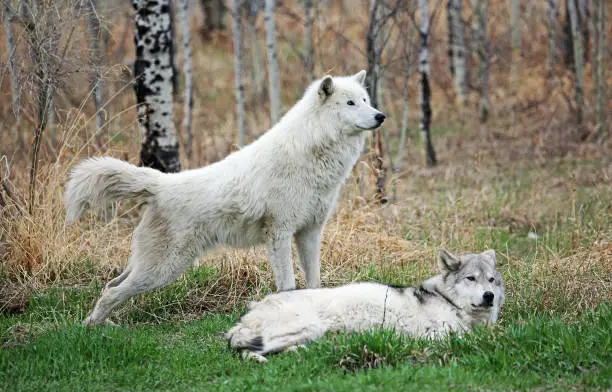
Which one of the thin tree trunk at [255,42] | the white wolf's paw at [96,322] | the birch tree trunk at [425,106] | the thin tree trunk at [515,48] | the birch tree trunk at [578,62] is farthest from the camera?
the thin tree trunk at [515,48]

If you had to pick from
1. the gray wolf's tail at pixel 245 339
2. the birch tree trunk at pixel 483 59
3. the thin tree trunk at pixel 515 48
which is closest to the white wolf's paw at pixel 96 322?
the gray wolf's tail at pixel 245 339

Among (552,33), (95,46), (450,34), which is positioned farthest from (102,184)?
(450,34)

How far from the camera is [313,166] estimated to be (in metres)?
6.96

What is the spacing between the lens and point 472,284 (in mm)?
5895

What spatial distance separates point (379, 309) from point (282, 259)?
1340 millimetres

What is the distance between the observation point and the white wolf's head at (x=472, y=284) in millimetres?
5829

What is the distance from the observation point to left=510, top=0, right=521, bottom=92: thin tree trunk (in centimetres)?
2058

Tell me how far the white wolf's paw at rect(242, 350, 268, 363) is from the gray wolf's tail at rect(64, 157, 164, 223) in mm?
2147

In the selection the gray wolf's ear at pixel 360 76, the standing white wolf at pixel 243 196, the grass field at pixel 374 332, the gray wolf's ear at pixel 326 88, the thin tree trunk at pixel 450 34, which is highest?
the thin tree trunk at pixel 450 34

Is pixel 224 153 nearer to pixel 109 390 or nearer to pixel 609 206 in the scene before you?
pixel 609 206

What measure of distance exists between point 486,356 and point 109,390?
2.74m

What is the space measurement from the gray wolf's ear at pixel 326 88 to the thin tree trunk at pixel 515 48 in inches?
568

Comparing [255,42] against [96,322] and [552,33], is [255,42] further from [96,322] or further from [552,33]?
[96,322]

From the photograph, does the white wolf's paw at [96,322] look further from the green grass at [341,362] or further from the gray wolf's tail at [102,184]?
the gray wolf's tail at [102,184]
